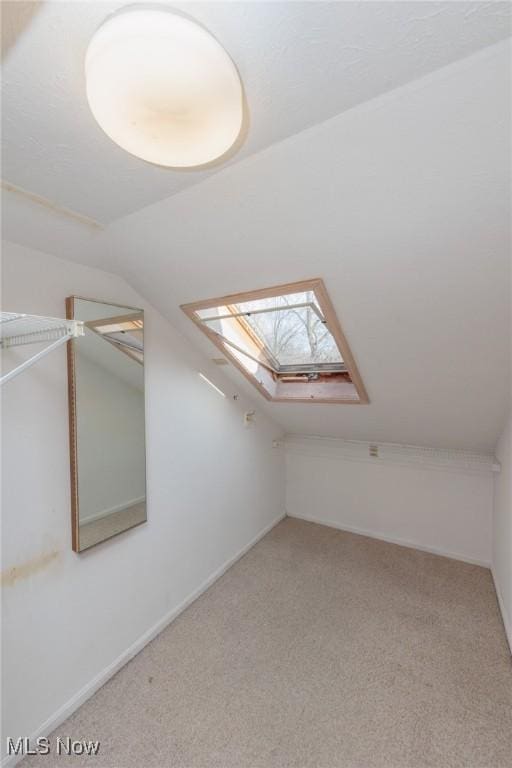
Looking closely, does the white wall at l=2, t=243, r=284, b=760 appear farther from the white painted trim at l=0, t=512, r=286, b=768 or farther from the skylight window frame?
the skylight window frame

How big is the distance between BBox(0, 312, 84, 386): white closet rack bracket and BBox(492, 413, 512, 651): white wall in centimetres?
231

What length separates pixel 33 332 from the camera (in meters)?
1.21

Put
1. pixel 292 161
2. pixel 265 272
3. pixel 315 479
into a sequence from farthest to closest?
pixel 315 479
pixel 265 272
pixel 292 161

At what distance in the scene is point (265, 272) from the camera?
1.38 m

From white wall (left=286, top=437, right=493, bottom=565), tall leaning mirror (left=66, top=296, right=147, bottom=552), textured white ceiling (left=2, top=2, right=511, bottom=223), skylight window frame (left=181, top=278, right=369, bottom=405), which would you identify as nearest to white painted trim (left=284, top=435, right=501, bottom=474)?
white wall (left=286, top=437, right=493, bottom=565)

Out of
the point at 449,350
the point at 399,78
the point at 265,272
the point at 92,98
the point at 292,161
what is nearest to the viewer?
the point at 92,98

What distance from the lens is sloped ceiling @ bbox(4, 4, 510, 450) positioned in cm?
78

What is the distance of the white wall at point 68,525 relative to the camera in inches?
50.5

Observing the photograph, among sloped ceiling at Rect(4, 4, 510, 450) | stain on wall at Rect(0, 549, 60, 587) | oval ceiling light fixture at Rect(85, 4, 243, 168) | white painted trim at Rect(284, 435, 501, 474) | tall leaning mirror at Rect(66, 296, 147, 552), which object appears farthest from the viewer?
white painted trim at Rect(284, 435, 501, 474)

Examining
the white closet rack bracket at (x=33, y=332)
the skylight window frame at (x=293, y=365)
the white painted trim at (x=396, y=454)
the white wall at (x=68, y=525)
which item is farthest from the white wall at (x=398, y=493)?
the white closet rack bracket at (x=33, y=332)

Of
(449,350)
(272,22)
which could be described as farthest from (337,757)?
(272,22)

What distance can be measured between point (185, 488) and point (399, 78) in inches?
82.4

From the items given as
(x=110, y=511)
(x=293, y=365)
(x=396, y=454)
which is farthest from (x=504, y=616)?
(x=110, y=511)

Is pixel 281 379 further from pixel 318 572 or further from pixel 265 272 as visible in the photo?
pixel 318 572
